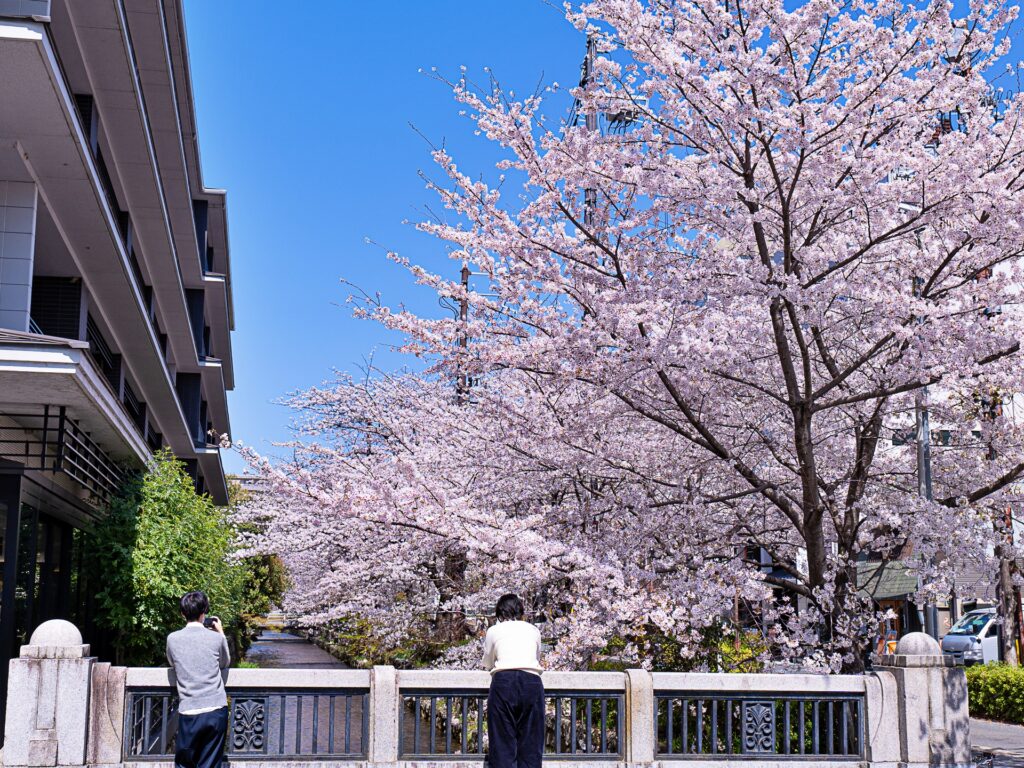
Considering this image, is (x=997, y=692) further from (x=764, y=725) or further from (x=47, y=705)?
(x=47, y=705)

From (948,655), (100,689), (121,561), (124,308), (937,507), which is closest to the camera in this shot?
(100,689)

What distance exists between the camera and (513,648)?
29.6 feet

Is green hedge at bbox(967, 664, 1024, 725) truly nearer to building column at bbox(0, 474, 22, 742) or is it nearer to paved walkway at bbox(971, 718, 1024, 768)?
paved walkway at bbox(971, 718, 1024, 768)

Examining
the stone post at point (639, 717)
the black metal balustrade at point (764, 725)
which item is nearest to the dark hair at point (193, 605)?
the stone post at point (639, 717)

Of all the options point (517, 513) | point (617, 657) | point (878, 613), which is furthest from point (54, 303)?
point (878, 613)

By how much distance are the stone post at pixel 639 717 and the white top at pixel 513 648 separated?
1.84 metres

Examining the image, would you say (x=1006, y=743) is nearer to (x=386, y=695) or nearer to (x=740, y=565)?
(x=740, y=565)

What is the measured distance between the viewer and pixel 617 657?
1364cm

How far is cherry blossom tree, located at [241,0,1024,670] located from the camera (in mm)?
11383

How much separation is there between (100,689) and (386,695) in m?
2.53

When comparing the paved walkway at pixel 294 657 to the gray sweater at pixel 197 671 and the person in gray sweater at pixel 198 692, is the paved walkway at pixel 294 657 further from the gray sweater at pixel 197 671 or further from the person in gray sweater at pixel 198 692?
the gray sweater at pixel 197 671

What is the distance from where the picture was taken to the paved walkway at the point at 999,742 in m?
15.6

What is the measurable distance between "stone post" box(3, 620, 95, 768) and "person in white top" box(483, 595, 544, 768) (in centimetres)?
359

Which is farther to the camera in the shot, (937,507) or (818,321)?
(937,507)
